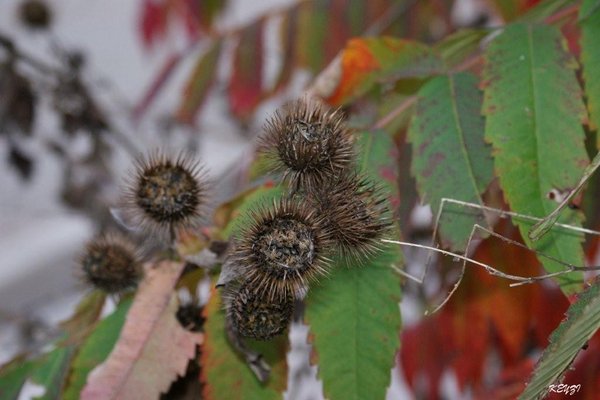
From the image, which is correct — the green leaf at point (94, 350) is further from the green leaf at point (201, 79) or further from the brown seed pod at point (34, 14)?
the brown seed pod at point (34, 14)

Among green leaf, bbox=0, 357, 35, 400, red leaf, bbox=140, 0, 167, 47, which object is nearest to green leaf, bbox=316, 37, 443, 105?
green leaf, bbox=0, 357, 35, 400

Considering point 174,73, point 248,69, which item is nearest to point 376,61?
point 248,69

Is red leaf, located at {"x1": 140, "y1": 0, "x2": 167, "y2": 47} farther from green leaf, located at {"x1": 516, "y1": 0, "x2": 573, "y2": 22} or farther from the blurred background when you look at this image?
green leaf, located at {"x1": 516, "y1": 0, "x2": 573, "y2": 22}

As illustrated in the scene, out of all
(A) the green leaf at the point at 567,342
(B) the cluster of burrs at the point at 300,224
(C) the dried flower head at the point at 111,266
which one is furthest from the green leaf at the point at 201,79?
(A) the green leaf at the point at 567,342

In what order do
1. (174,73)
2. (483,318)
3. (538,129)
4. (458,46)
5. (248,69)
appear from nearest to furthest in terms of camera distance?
(538,129) < (458,46) < (483,318) < (248,69) < (174,73)

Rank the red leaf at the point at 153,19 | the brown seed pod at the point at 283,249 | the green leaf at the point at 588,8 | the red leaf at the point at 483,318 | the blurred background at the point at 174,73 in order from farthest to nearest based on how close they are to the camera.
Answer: the red leaf at the point at 153,19
the blurred background at the point at 174,73
the red leaf at the point at 483,318
the green leaf at the point at 588,8
the brown seed pod at the point at 283,249

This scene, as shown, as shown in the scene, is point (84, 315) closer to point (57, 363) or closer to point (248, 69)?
point (57, 363)
